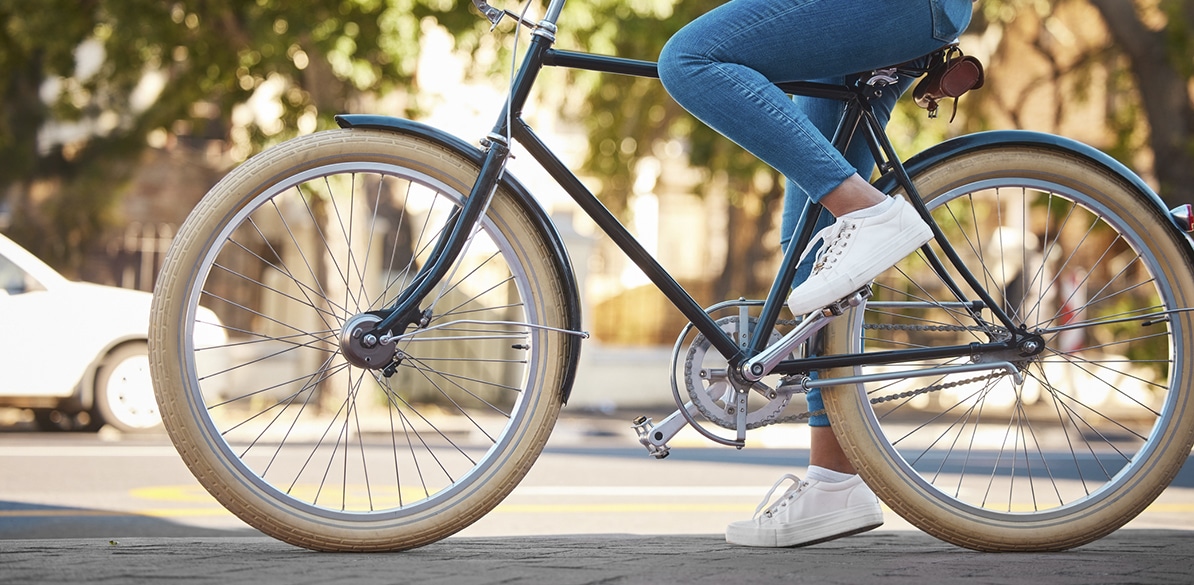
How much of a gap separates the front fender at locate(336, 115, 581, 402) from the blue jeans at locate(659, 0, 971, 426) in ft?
1.35

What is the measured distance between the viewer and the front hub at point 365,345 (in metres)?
2.65

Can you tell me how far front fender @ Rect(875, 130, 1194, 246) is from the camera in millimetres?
2992

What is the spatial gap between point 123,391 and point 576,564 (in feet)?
25.3

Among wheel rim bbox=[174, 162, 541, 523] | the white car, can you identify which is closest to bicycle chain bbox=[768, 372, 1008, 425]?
wheel rim bbox=[174, 162, 541, 523]

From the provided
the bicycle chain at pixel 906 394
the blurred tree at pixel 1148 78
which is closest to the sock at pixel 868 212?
the bicycle chain at pixel 906 394

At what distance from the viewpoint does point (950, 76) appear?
2.92 m

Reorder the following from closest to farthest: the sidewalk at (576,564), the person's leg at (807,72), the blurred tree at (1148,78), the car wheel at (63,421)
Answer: the sidewalk at (576,564) < the person's leg at (807,72) < the car wheel at (63,421) < the blurred tree at (1148,78)

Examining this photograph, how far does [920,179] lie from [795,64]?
464 millimetres

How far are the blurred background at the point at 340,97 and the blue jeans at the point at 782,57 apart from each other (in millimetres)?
5275

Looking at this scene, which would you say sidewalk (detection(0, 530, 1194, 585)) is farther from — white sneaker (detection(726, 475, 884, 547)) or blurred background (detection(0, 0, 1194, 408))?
blurred background (detection(0, 0, 1194, 408))

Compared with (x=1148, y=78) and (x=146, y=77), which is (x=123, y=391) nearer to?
(x=146, y=77)

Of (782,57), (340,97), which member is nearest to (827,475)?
(782,57)

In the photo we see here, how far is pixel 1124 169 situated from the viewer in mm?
3061

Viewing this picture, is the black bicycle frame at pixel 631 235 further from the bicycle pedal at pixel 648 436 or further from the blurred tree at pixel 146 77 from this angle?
the blurred tree at pixel 146 77
